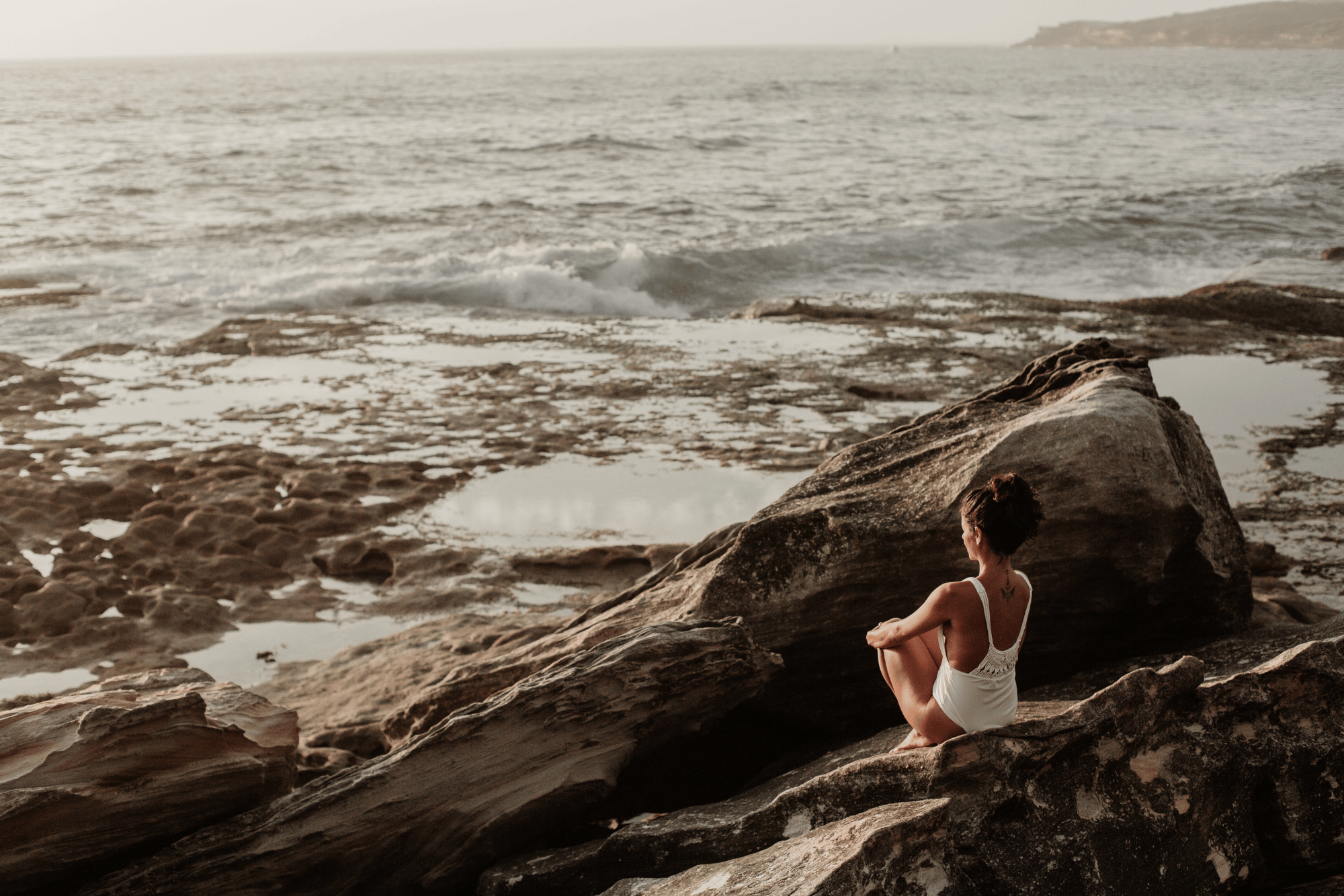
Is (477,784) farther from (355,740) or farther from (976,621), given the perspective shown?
(976,621)

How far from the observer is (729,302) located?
17.6 meters

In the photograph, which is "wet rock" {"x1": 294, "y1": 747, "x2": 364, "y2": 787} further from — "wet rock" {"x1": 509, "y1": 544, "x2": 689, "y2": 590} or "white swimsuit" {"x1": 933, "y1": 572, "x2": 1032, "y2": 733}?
"white swimsuit" {"x1": 933, "y1": 572, "x2": 1032, "y2": 733}

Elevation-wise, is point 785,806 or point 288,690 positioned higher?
point 785,806

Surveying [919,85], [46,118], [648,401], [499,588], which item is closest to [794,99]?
[919,85]

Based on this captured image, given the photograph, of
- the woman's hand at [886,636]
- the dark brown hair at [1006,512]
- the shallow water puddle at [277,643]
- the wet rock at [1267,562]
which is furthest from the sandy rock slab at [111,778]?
the wet rock at [1267,562]

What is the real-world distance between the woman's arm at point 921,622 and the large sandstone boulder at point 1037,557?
0.95m

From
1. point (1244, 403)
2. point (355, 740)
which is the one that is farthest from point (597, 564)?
point (1244, 403)

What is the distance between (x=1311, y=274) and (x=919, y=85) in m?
60.7

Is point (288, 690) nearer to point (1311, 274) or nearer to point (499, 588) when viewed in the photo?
point (499, 588)

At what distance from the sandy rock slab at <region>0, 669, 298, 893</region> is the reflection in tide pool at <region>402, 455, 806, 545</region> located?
3984 millimetres

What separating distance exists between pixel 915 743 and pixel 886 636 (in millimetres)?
388

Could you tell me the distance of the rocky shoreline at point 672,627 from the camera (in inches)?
132

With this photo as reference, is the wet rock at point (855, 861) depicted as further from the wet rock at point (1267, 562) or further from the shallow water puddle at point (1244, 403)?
the shallow water puddle at point (1244, 403)

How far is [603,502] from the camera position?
8602 mm
